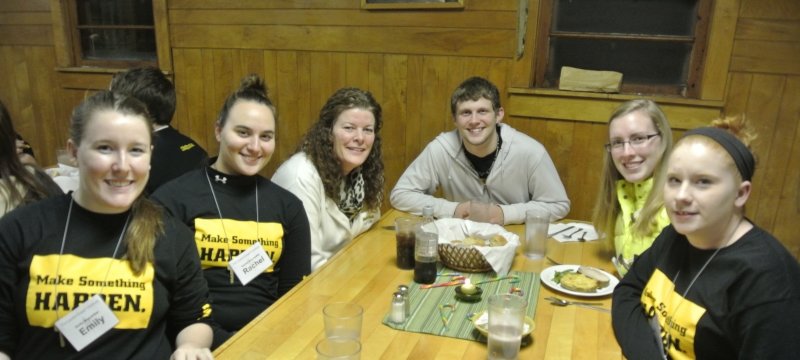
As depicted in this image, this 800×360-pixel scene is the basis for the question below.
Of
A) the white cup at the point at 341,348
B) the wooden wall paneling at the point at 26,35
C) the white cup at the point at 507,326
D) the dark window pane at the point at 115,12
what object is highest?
the dark window pane at the point at 115,12

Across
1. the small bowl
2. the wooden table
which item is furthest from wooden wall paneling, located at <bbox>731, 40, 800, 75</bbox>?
the small bowl

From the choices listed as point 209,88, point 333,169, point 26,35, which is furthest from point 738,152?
point 26,35

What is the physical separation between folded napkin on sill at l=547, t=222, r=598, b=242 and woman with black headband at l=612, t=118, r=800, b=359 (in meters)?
0.77

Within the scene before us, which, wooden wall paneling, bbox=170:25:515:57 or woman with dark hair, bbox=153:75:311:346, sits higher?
wooden wall paneling, bbox=170:25:515:57

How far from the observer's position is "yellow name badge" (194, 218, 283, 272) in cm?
167

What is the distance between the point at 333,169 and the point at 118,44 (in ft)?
9.67

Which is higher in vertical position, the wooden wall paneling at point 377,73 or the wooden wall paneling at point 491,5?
the wooden wall paneling at point 491,5

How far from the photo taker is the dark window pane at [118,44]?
157 inches

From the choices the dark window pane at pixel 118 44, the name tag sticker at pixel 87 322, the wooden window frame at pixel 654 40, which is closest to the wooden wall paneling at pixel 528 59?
the wooden window frame at pixel 654 40

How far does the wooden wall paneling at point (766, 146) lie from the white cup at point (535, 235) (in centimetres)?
166

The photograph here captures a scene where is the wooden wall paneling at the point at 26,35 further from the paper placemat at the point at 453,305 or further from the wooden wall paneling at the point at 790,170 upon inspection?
the wooden wall paneling at the point at 790,170

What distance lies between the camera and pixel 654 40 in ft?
9.86

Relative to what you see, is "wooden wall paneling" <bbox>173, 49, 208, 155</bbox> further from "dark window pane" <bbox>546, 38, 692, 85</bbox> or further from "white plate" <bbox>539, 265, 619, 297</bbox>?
"white plate" <bbox>539, 265, 619, 297</bbox>

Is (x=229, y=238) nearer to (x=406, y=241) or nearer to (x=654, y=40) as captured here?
(x=406, y=241)
